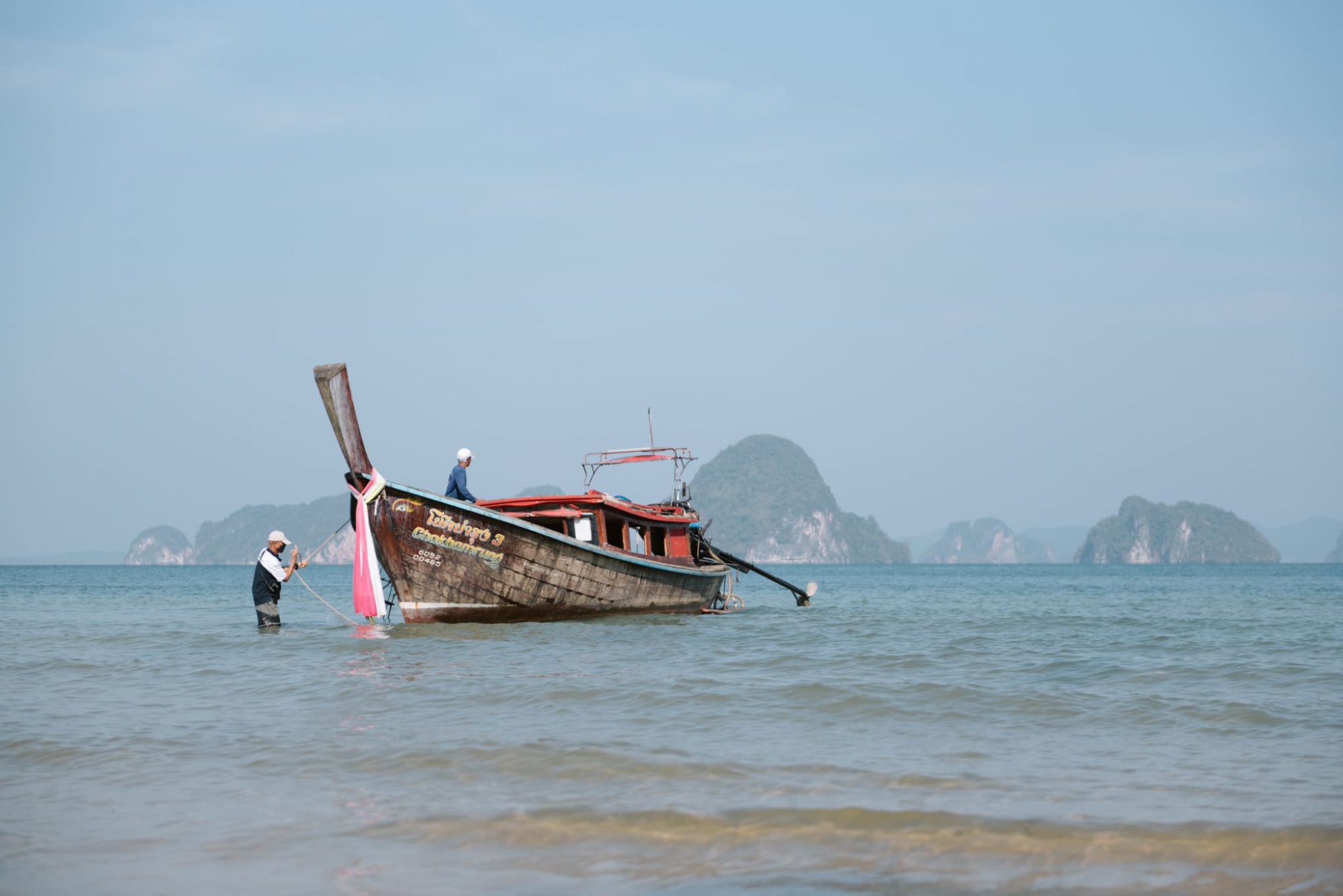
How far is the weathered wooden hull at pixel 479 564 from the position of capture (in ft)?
55.0

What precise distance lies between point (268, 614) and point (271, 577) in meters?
1.30

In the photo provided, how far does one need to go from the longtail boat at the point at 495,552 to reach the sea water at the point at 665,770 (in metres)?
1.64

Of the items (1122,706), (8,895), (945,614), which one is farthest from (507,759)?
(945,614)

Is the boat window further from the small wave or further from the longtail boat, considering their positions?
the small wave

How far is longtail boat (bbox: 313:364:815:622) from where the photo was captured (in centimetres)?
1647

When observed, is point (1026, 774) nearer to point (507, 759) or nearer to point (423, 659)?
point (507, 759)

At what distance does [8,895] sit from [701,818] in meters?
3.45

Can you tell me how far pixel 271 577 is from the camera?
54.4 ft

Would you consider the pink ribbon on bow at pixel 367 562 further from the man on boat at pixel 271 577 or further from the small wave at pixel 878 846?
the small wave at pixel 878 846

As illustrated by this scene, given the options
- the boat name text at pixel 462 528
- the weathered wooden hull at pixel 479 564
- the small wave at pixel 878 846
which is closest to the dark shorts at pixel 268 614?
the weathered wooden hull at pixel 479 564

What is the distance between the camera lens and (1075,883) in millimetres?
5449

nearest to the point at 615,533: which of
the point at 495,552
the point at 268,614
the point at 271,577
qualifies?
the point at 495,552

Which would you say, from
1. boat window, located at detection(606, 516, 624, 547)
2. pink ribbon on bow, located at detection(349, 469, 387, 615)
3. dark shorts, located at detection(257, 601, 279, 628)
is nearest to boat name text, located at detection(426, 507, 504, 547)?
pink ribbon on bow, located at detection(349, 469, 387, 615)

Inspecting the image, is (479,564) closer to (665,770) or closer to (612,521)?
(612,521)
